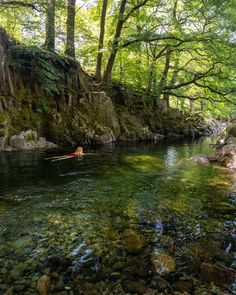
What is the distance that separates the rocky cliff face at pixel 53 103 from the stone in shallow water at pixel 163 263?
10339 millimetres

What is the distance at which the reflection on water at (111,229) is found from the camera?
9.85 ft

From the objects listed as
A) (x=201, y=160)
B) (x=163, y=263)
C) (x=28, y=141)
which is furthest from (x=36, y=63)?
(x=163, y=263)

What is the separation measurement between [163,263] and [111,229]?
1.22 m

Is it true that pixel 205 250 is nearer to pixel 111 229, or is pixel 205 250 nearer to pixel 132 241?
pixel 132 241

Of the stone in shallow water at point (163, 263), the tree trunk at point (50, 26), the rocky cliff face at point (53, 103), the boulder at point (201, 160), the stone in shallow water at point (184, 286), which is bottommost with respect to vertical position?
the stone in shallow water at point (184, 286)

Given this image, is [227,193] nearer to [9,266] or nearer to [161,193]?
[161,193]

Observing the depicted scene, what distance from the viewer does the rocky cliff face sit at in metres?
12.5

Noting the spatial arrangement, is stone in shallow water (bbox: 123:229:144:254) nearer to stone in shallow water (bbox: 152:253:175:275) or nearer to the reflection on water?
the reflection on water

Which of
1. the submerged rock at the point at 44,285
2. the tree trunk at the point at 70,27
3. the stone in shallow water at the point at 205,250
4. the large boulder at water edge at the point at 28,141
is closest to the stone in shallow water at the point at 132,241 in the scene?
the stone in shallow water at the point at 205,250

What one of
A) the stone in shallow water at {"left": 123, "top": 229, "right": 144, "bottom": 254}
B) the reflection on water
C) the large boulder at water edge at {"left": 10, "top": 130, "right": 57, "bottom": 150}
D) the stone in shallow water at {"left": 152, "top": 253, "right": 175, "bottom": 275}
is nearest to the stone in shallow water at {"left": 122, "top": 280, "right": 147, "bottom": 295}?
the reflection on water

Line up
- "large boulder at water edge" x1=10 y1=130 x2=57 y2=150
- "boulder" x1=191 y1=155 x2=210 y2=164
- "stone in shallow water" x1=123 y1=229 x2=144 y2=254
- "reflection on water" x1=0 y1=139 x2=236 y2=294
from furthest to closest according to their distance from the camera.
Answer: "large boulder at water edge" x1=10 y1=130 x2=57 y2=150, "boulder" x1=191 y1=155 x2=210 y2=164, "stone in shallow water" x1=123 y1=229 x2=144 y2=254, "reflection on water" x1=0 y1=139 x2=236 y2=294

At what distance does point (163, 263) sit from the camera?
127 inches

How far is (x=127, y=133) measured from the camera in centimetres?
1953

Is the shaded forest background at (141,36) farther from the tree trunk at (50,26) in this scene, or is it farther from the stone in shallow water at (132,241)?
the stone in shallow water at (132,241)
